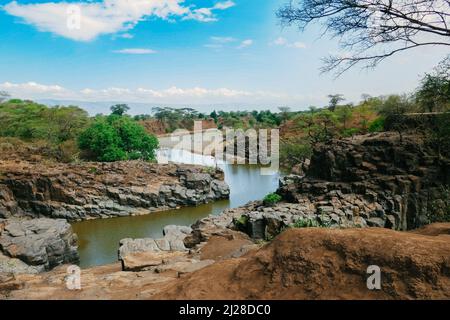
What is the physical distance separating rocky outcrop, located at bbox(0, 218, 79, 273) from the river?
0.84 meters

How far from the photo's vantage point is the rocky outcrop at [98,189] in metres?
19.9

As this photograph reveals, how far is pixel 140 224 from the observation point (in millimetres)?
18594

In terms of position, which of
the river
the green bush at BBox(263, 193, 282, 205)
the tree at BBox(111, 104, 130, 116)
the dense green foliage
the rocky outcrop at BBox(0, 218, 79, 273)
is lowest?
the river

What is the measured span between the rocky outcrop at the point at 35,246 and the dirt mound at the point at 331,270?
10.3 m

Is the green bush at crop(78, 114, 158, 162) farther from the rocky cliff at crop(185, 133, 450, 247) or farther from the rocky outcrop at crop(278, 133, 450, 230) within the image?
the rocky outcrop at crop(278, 133, 450, 230)

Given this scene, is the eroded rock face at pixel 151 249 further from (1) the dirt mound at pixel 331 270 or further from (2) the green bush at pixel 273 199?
(2) the green bush at pixel 273 199

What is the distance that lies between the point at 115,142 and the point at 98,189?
632 centimetres

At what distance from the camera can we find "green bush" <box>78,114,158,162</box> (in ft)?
85.1

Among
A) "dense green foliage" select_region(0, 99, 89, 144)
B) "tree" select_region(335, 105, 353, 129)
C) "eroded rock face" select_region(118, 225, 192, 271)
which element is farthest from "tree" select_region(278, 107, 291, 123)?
"eroded rock face" select_region(118, 225, 192, 271)

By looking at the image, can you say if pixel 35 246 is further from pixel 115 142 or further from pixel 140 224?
pixel 115 142

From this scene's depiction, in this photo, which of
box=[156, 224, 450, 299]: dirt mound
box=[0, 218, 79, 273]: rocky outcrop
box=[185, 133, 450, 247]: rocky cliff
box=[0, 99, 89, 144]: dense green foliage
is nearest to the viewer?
box=[156, 224, 450, 299]: dirt mound

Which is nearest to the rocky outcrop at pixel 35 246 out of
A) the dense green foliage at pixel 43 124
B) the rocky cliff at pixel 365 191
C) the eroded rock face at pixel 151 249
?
the eroded rock face at pixel 151 249

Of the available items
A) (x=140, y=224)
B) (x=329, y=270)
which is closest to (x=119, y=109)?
(x=140, y=224)
